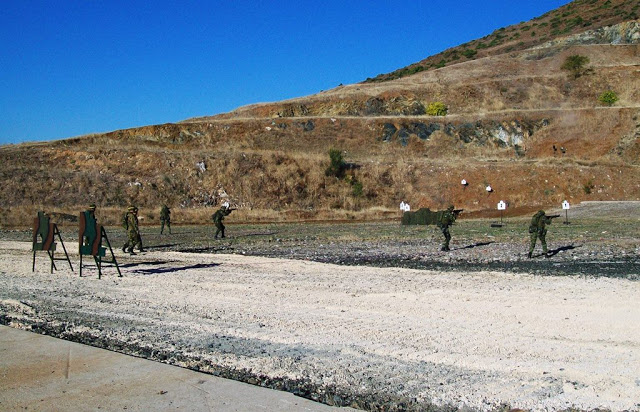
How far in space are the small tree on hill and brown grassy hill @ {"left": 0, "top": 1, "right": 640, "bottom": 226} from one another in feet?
6.78

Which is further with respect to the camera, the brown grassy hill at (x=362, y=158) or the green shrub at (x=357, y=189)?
the green shrub at (x=357, y=189)

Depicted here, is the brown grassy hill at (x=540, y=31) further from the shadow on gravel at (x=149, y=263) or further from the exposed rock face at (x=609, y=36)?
the shadow on gravel at (x=149, y=263)

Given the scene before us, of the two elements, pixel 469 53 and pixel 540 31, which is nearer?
pixel 469 53

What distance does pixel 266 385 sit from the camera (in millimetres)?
7266

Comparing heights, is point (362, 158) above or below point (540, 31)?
below

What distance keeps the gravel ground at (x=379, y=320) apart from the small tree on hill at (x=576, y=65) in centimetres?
7564

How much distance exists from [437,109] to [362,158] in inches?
831

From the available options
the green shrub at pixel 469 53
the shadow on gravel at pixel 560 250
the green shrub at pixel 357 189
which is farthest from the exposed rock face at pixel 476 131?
the green shrub at pixel 469 53

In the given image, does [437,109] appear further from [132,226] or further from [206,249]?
[132,226]

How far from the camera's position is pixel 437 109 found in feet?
267

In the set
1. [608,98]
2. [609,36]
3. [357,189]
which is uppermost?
[609,36]

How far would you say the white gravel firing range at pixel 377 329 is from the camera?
23.0ft

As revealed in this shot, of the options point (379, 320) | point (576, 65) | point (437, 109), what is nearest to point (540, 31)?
point (576, 65)

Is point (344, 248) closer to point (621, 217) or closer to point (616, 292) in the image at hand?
point (616, 292)
